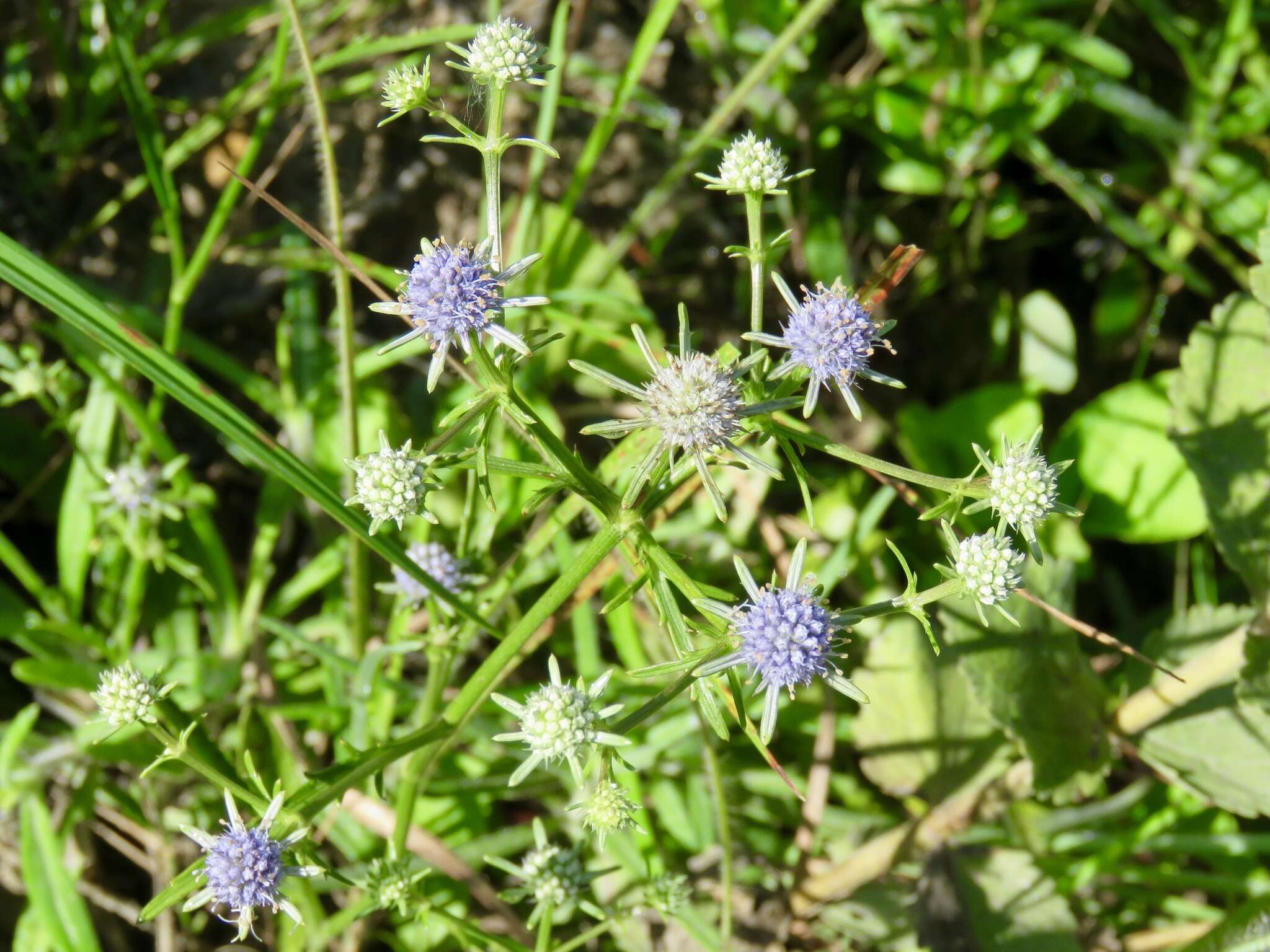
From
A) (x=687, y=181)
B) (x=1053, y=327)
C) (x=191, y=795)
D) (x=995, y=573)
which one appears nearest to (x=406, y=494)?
(x=995, y=573)

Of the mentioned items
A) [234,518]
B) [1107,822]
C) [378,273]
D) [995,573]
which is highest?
[378,273]

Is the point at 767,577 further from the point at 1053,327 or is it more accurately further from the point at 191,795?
the point at 191,795

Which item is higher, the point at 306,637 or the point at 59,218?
the point at 59,218

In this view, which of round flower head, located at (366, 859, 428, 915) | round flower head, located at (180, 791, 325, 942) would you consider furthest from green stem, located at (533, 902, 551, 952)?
round flower head, located at (180, 791, 325, 942)

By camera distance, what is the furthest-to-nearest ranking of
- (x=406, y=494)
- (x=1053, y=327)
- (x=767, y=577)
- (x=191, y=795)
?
(x=1053, y=327) → (x=767, y=577) → (x=191, y=795) → (x=406, y=494)

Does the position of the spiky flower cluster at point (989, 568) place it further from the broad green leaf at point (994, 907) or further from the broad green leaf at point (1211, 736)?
the broad green leaf at point (994, 907)
